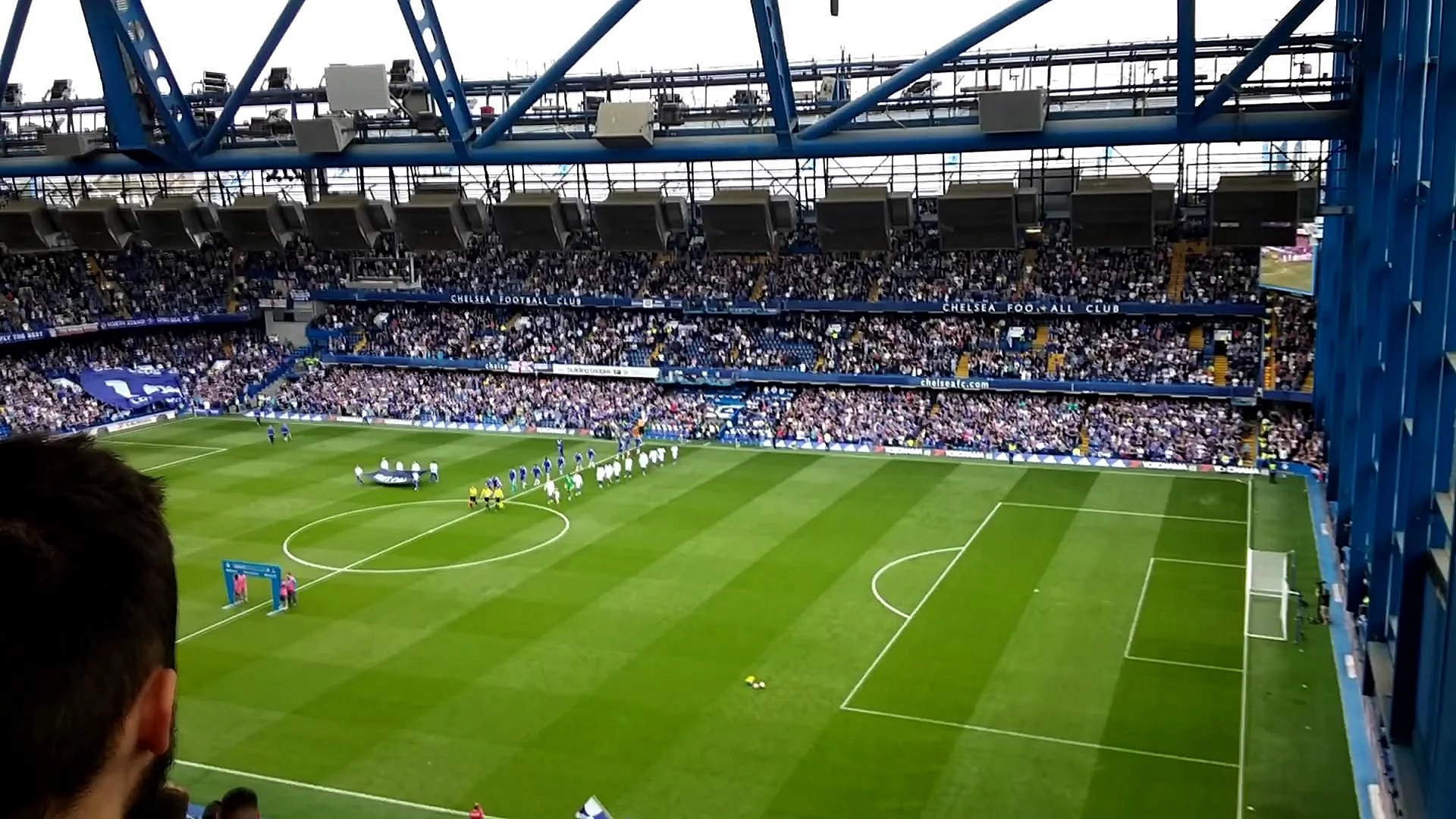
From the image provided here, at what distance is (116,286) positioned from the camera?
6394cm

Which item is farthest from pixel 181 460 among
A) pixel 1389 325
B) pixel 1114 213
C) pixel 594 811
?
pixel 1389 325

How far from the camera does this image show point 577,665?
24578 millimetres

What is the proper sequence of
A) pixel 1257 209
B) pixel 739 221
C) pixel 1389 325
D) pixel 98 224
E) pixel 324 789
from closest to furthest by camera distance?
pixel 324 789 → pixel 1389 325 → pixel 1257 209 → pixel 739 221 → pixel 98 224

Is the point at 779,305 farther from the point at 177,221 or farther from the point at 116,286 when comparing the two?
the point at 116,286

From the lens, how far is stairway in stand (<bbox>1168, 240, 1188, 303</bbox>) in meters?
48.7

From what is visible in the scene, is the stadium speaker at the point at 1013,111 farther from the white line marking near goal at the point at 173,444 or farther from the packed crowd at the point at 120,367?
the packed crowd at the point at 120,367

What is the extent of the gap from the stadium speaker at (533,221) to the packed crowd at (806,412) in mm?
10336

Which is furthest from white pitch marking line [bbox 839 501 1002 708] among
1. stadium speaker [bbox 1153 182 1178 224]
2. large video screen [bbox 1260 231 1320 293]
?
large video screen [bbox 1260 231 1320 293]

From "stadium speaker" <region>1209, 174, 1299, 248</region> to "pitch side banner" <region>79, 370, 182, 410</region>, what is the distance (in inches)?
1910

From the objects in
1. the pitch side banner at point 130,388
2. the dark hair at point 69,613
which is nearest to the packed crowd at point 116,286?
the pitch side banner at point 130,388

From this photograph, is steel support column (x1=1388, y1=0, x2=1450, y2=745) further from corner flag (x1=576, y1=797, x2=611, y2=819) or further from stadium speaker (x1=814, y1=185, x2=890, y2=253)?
stadium speaker (x1=814, y1=185, x2=890, y2=253)

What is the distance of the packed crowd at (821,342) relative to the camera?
156ft

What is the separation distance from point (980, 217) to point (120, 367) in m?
44.0

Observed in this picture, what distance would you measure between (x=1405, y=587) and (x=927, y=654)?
9840 millimetres
